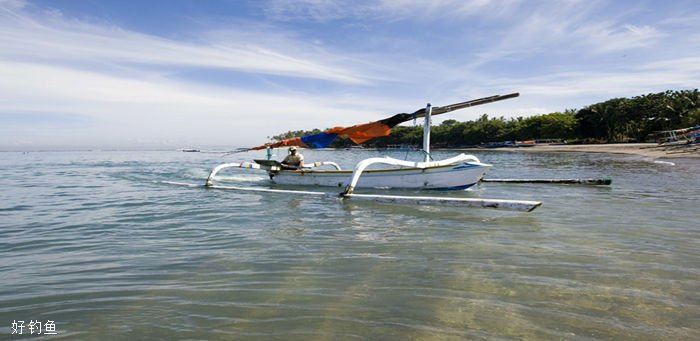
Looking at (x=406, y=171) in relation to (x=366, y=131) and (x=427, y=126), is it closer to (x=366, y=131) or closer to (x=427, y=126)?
(x=427, y=126)

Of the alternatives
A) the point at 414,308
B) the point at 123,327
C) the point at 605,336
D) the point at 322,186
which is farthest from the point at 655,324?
the point at 322,186

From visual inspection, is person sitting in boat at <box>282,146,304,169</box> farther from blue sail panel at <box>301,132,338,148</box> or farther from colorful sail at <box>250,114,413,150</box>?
blue sail panel at <box>301,132,338,148</box>

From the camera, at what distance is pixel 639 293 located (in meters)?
3.94

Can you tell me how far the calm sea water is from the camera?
→ 11.0 feet

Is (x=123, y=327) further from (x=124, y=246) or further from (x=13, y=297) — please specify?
(x=124, y=246)

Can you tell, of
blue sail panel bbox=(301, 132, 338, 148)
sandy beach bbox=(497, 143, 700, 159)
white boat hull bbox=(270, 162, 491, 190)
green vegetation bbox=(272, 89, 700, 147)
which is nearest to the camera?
white boat hull bbox=(270, 162, 491, 190)

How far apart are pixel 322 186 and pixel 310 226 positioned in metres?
7.47
